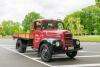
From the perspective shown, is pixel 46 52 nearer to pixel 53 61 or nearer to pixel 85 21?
pixel 53 61

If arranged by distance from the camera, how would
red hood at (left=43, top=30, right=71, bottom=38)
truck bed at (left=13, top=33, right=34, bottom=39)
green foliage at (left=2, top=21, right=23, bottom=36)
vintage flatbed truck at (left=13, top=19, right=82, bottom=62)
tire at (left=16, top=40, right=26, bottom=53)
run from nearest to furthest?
vintage flatbed truck at (left=13, top=19, right=82, bottom=62)
red hood at (left=43, top=30, right=71, bottom=38)
truck bed at (left=13, top=33, right=34, bottom=39)
tire at (left=16, top=40, right=26, bottom=53)
green foliage at (left=2, top=21, right=23, bottom=36)

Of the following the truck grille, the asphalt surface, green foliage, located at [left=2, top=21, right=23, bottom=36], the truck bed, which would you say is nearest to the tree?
green foliage, located at [left=2, top=21, right=23, bottom=36]

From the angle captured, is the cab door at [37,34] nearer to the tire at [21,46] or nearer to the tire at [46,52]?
the tire at [46,52]

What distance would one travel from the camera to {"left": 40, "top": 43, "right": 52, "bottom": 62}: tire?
15.8 m

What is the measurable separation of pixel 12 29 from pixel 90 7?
145 feet

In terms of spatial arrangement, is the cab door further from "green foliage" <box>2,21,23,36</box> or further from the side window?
"green foliage" <box>2,21,23,36</box>

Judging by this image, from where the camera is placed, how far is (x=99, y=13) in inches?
4791

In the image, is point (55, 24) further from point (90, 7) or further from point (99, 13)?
point (90, 7)

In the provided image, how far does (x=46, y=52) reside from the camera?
16047 mm

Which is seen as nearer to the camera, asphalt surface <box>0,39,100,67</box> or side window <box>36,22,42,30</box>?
asphalt surface <box>0,39,100,67</box>

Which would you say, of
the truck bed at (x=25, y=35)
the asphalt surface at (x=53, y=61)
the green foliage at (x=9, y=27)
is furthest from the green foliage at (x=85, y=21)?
the asphalt surface at (x=53, y=61)

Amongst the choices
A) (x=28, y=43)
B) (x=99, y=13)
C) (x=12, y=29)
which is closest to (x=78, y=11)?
(x=99, y=13)

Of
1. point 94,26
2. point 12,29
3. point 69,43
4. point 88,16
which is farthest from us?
point 12,29

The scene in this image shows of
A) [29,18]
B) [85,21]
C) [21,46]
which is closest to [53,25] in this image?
[21,46]
